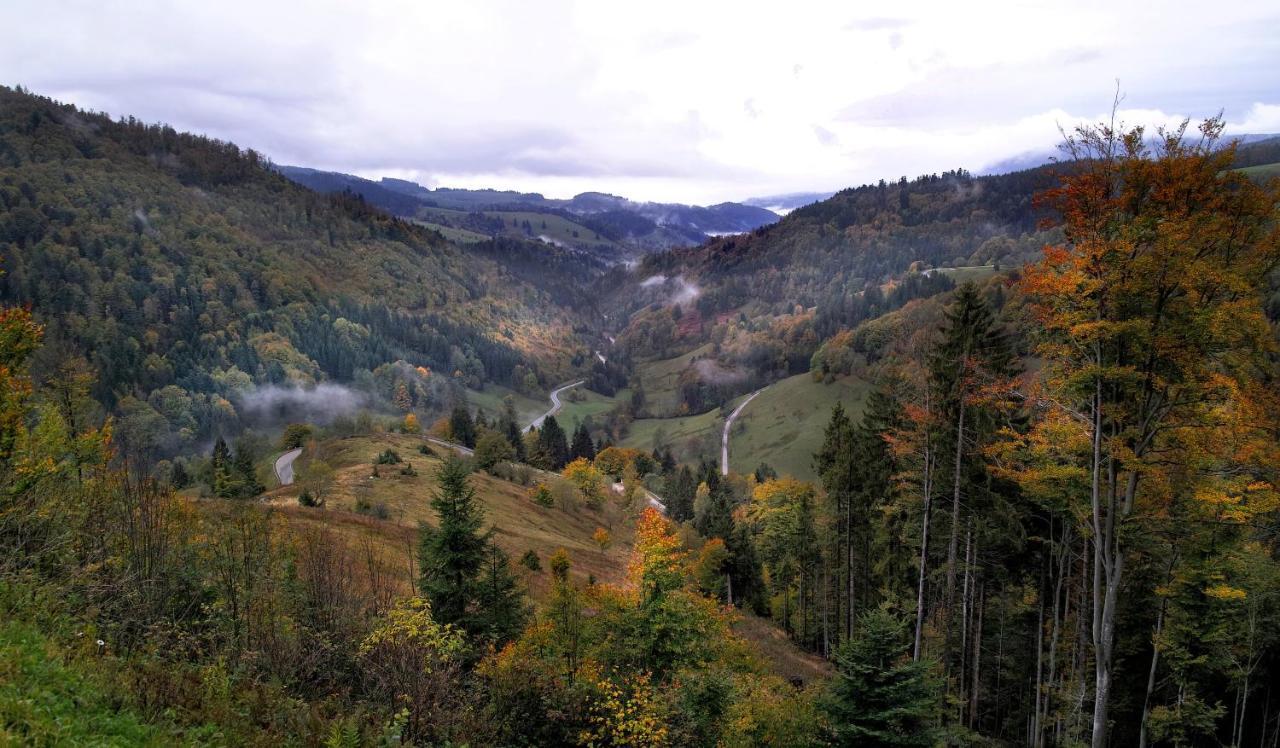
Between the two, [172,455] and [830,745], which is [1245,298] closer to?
[830,745]

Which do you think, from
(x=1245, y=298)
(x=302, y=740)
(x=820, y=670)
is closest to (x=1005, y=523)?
(x=1245, y=298)

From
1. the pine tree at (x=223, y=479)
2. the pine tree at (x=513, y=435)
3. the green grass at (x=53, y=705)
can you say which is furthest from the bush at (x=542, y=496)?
the green grass at (x=53, y=705)

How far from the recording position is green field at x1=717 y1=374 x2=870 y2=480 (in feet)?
525

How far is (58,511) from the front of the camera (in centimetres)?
1231

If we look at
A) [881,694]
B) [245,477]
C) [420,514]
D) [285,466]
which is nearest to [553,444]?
[285,466]

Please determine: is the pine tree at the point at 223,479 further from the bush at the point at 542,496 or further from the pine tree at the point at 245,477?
the bush at the point at 542,496

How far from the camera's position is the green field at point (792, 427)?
160 metres

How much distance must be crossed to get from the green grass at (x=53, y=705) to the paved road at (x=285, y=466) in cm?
9179

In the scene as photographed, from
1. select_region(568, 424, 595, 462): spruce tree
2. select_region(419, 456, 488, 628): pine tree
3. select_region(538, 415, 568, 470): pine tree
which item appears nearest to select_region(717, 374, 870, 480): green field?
select_region(568, 424, 595, 462): spruce tree

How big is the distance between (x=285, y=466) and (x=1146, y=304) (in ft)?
379

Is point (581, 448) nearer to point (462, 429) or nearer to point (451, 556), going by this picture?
point (462, 429)

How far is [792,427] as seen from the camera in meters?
177

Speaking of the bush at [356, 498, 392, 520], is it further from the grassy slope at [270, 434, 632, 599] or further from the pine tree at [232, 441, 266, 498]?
the pine tree at [232, 441, 266, 498]

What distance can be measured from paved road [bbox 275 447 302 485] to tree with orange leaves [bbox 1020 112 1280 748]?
96.8m
